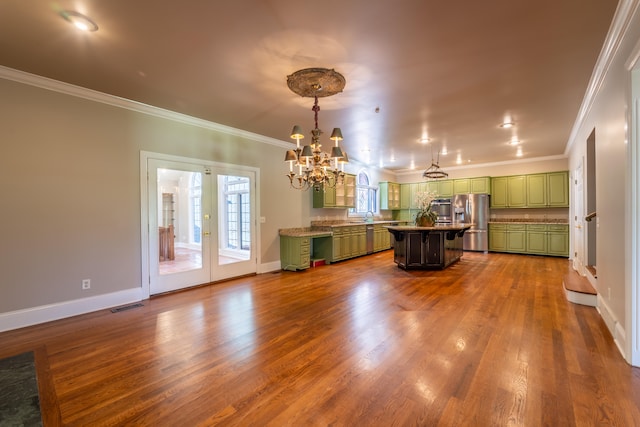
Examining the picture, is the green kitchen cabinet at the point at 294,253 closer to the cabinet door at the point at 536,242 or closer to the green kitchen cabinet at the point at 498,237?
the green kitchen cabinet at the point at 498,237

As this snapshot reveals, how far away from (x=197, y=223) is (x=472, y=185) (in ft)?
26.4

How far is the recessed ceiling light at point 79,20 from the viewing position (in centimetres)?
225

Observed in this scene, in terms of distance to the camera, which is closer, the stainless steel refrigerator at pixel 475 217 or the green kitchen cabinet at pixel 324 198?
the green kitchen cabinet at pixel 324 198

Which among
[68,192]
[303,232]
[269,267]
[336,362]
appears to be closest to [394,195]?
[303,232]

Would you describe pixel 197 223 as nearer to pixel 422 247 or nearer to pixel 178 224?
pixel 178 224

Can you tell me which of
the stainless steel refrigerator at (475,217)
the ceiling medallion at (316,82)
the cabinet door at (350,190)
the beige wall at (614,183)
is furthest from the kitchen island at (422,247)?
the ceiling medallion at (316,82)

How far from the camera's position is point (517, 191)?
27.7 feet

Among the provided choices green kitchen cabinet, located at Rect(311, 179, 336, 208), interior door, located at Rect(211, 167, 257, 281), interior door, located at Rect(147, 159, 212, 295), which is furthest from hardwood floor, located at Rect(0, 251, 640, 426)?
green kitchen cabinet, located at Rect(311, 179, 336, 208)

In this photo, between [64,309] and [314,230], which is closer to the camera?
[64,309]

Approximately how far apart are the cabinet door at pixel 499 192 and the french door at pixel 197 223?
733 cm

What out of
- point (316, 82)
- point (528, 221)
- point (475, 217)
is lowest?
point (528, 221)

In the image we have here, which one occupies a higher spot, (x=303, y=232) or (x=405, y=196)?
(x=405, y=196)

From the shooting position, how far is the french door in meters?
4.42

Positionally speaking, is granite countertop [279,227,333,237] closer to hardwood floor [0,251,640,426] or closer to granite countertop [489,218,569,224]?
hardwood floor [0,251,640,426]
